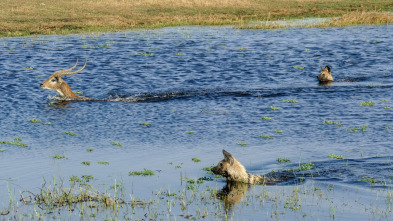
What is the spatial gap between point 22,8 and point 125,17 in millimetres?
7491

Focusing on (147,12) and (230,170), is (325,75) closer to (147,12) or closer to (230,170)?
(230,170)

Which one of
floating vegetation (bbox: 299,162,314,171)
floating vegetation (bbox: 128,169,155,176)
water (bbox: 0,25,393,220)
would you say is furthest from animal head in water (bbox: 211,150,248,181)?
floating vegetation (bbox: 299,162,314,171)

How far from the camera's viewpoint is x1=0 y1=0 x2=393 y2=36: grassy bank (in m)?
A: 42.0

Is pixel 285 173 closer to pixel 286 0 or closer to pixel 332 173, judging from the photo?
pixel 332 173

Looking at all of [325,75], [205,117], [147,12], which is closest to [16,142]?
[205,117]

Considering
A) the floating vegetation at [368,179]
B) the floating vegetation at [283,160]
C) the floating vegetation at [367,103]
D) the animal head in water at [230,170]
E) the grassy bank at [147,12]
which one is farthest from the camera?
the grassy bank at [147,12]

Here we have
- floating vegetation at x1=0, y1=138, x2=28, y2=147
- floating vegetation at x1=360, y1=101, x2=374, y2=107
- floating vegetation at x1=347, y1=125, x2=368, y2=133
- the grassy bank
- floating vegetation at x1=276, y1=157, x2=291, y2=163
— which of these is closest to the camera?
floating vegetation at x1=276, y1=157, x2=291, y2=163

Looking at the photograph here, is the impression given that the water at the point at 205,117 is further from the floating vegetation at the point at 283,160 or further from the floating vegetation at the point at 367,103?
the floating vegetation at the point at 367,103

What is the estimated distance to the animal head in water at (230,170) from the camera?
1279 centimetres

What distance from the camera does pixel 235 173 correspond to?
12.9 m

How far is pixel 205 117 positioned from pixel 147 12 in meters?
30.4

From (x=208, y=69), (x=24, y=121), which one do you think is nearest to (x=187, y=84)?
(x=208, y=69)

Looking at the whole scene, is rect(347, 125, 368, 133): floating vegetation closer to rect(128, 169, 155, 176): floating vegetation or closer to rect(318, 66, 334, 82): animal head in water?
rect(128, 169, 155, 176): floating vegetation

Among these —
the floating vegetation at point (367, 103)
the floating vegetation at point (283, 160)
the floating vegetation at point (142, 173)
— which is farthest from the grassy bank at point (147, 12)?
the floating vegetation at point (283, 160)
